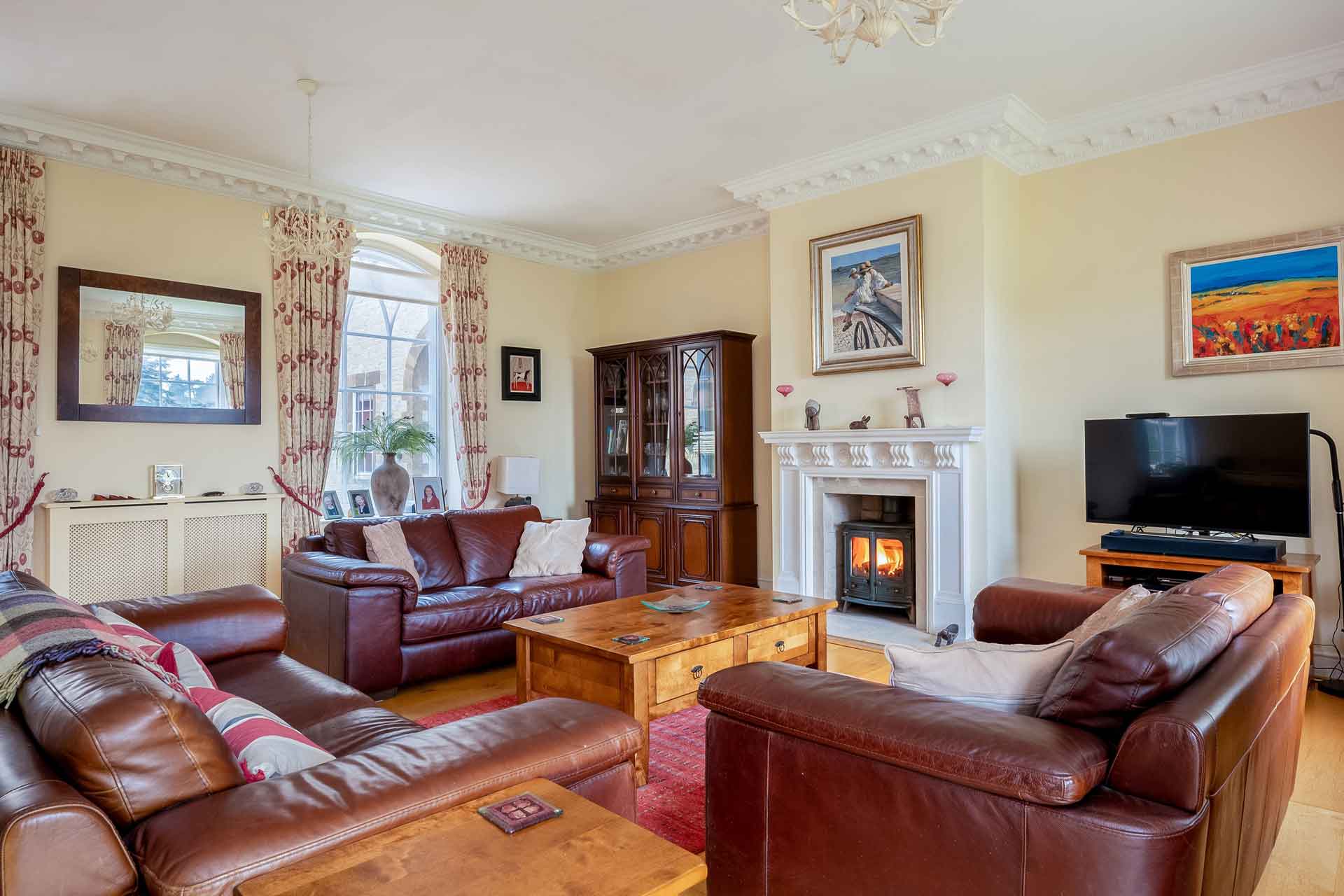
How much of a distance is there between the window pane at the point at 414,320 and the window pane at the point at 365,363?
0.58 ft

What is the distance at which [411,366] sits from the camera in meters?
6.13

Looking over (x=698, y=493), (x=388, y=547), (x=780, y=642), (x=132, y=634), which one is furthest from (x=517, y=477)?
(x=132, y=634)

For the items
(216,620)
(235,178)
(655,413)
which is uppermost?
(235,178)

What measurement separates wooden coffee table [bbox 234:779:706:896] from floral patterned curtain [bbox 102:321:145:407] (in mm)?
4374

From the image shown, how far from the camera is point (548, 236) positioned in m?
6.64

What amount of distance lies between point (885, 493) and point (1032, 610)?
7.53 ft

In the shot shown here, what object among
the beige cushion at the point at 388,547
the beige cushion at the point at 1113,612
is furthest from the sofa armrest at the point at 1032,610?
the beige cushion at the point at 388,547

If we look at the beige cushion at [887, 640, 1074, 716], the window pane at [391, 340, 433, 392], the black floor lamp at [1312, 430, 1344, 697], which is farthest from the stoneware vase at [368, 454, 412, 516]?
the black floor lamp at [1312, 430, 1344, 697]

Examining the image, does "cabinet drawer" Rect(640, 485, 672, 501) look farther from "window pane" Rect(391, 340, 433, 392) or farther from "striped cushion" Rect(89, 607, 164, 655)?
"striped cushion" Rect(89, 607, 164, 655)

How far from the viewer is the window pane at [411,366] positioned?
6.04 m

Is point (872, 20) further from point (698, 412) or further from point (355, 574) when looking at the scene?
point (698, 412)

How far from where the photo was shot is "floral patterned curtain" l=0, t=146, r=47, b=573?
4.09 metres

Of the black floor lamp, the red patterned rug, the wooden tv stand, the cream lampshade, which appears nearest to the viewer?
the red patterned rug

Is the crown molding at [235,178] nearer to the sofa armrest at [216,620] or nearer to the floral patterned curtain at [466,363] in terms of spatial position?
the floral patterned curtain at [466,363]
